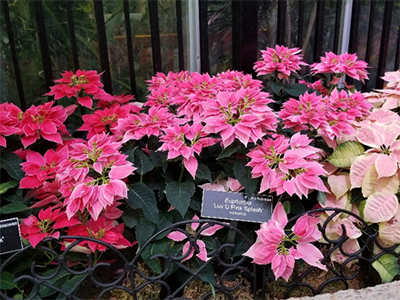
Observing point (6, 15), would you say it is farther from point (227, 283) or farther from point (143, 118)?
point (227, 283)

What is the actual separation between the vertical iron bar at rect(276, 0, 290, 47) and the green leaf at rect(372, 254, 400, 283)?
0.97 m

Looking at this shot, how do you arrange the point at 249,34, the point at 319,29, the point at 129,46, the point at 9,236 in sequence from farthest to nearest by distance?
the point at 319,29, the point at 249,34, the point at 129,46, the point at 9,236

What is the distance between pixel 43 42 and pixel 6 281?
32.8 inches

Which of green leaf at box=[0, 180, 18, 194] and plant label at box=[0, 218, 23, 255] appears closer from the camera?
plant label at box=[0, 218, 23, 255]

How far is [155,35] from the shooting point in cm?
157

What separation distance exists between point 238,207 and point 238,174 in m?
0.09

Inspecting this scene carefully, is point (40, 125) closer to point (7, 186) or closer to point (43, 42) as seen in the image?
point (7, 186)

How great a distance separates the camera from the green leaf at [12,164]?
1130mm

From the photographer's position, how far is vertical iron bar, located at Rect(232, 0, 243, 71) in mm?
1623

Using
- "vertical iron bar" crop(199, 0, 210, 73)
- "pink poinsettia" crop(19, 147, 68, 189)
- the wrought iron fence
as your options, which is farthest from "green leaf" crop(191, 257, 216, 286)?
"vertical iron bar" crop(199, 0, 210, 73)

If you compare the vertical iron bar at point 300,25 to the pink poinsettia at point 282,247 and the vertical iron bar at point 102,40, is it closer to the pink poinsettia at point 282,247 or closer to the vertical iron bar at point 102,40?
the vertical iron bar at point 102,40

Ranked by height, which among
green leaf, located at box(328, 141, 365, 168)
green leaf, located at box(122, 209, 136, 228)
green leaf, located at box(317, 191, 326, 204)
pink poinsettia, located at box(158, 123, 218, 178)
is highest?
pink poinsettia, located at box(158, 123, 218, 178)

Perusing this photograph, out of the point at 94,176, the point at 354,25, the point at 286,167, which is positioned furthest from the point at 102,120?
the point at 354,25

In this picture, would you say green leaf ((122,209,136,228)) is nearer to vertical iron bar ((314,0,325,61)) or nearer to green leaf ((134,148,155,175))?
green leaf ((134,148,155,175))
